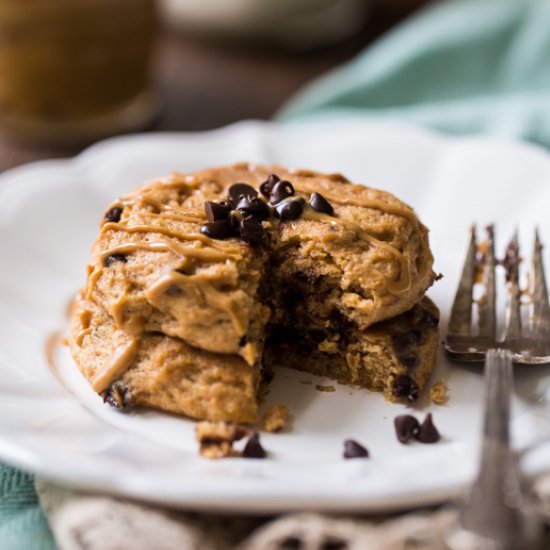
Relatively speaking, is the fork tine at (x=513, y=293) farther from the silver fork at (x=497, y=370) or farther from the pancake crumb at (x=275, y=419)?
the pancake crumb at (x=275, y=419)

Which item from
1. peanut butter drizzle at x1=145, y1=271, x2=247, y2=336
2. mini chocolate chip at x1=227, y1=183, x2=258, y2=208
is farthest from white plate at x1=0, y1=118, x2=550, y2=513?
mini chocolate chip at x1=227, y1=183, x2=258, y2=208

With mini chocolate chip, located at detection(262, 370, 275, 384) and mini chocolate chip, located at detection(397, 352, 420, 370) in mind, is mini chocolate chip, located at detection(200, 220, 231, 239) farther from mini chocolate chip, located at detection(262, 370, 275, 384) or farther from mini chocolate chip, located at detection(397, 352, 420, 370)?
mini chocolate chip, located at detection(397, 352, 420, 370)

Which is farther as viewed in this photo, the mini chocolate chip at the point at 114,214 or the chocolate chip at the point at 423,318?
the mini chocolate chip at the point at 114,214

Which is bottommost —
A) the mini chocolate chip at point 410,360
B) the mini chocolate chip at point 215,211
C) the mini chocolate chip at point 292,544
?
the mini chocolate chip at point 292,544

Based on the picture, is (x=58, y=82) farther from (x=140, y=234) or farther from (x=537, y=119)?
(x=537, y=119)

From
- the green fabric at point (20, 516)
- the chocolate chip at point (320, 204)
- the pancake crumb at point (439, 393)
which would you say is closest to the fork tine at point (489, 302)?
the pancake crumb at point (439, 393)

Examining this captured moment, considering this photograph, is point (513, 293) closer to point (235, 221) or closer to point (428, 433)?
point (428, 433)

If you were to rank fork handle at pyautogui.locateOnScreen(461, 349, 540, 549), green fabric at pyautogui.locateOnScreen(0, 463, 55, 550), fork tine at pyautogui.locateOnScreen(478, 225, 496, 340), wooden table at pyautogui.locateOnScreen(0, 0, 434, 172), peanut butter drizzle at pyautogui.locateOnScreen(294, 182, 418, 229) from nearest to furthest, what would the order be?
fork handle at pyautogui.locateOnScreen(461, 349, 540, 549) < green fabric at pyautogui.locateOnScreen(0, 463, 55, 550) < peanut butter drizzle at pyautogui.locateOnScreen(294, 182, 418, 229) < fork tine at pyautogui.locateOnScreen(478, 225, 496, 340) < wooden table at pyautogui.locateOnScreen(0, 0, 434, 172)
